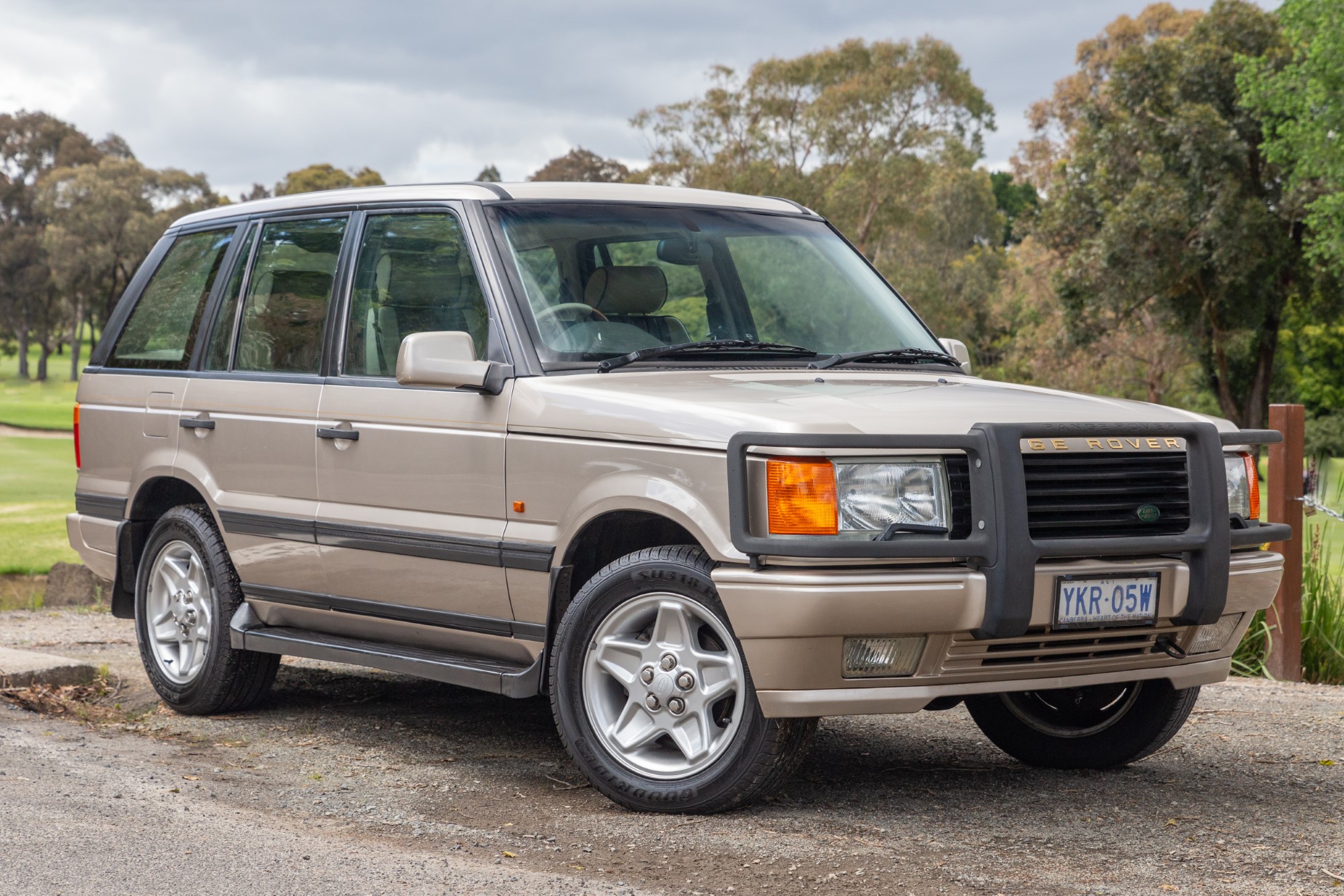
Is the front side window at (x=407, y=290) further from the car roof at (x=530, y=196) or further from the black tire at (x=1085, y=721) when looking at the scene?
Result: the black tire at (x=1085, y=721)

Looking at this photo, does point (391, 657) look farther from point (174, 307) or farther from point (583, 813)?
point (174, 307)

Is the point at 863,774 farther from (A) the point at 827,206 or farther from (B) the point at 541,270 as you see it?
(A) the point at 827,206

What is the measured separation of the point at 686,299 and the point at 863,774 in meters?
1.84

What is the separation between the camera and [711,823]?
4645mm

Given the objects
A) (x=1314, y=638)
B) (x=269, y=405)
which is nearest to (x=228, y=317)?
(x=269, y=405)

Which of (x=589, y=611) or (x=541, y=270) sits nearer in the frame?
(x=589, y=611)

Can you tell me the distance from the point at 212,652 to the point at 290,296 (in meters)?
1.53

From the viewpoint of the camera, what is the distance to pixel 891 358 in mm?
5676

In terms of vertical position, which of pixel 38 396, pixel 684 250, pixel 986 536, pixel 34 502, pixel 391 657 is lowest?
pixel 34 502

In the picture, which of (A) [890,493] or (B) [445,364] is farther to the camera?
(B) [445,364]

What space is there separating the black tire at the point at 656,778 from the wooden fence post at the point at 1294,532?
152 inches

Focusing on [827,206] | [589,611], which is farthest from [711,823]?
[827,206]

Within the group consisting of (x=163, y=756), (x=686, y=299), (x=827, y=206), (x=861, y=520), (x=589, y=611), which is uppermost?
(x=827, y=206)

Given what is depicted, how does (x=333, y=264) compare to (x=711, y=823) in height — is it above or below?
above
